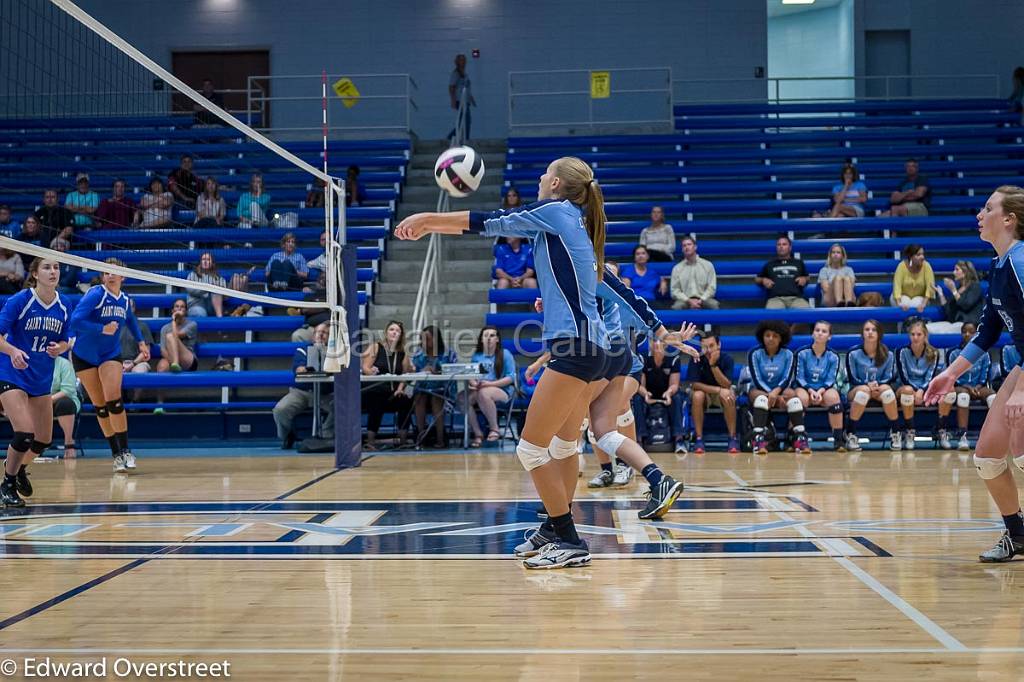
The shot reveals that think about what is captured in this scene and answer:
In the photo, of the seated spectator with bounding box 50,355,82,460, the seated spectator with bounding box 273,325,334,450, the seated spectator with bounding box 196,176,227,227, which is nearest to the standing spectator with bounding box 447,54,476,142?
the seated spectator with bounding box 196,176,227,227

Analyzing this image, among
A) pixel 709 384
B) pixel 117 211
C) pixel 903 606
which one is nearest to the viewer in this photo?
pixel 903 606

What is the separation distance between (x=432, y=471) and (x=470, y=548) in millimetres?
3772

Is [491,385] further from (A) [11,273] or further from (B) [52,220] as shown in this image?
(B) [52,220]

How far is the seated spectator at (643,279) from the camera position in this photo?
41.9 feet

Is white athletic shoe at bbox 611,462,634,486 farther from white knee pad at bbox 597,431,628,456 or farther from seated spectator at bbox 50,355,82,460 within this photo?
seated spectator at bbox 50,355,82,460

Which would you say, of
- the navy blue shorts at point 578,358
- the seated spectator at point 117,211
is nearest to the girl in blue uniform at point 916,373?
the navy blue shorts at point 578,358

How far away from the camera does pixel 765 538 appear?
5.20m

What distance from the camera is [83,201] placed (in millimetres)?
14414

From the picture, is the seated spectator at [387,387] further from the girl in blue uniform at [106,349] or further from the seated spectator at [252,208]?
the seated spectator at [252,208]

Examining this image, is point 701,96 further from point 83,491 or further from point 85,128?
point 83,491

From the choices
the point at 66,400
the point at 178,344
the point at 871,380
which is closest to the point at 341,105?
the point at 178,344

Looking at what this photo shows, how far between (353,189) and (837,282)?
732cm

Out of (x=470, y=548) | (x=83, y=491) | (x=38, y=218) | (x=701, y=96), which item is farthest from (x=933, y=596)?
(x=701, y=96)

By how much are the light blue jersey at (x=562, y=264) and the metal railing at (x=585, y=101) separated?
47.1 feet
